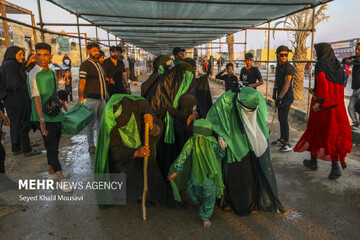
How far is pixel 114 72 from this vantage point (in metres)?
5.78

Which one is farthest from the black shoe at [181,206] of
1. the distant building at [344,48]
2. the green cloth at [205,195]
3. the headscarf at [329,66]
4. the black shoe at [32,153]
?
the distant building at [344,48]

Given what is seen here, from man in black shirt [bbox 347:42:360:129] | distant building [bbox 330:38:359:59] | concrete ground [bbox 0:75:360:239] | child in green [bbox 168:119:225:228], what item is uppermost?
distant building [bbox 330:38:359:59]

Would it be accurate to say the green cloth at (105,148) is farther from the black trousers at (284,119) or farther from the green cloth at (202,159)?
the black trousers at (284,119)

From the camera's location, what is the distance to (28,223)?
2564 mm

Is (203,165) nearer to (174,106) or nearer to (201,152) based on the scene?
(201,152)

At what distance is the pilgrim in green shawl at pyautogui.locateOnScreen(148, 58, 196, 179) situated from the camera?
9.89 ft

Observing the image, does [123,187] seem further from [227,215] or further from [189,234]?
[227,215]

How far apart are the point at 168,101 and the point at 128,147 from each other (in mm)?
781

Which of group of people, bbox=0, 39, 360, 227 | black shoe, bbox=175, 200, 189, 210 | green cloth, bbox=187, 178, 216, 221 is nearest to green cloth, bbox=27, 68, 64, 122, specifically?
group of people, bbox=0, 39, 360, 227

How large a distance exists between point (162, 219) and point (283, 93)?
9.84 ft

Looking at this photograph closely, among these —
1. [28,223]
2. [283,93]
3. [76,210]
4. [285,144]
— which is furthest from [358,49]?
[28,223]

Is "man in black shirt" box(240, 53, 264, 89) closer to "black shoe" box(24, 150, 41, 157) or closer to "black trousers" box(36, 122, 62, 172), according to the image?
"black trousers" box(36, 122, 62, 172)

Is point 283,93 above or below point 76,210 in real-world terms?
above

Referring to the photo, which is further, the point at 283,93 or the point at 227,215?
the point at 283,93
